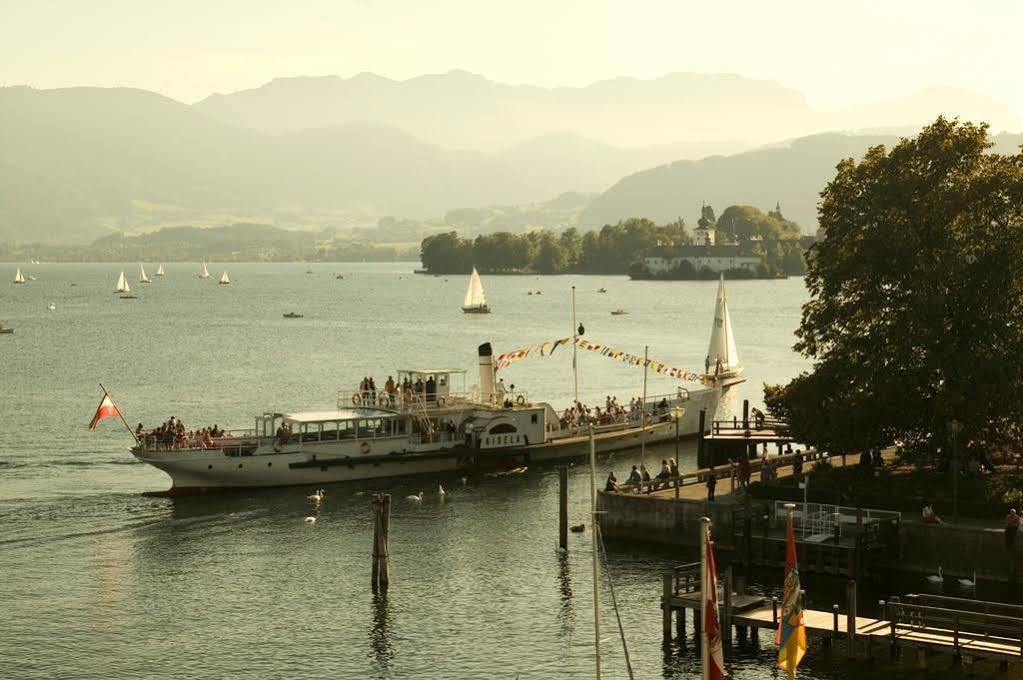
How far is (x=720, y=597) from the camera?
44.3 meters

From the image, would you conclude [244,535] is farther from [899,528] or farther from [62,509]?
[899,528]

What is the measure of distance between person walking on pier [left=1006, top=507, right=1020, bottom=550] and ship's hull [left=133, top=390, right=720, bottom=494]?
112ft

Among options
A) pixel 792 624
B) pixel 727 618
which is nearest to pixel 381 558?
pixel 727 618

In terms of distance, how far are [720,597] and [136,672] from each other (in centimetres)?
1862

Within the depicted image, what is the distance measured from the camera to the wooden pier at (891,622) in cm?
Answer: 3950

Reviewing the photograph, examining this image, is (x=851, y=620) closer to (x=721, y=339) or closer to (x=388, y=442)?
(x=388, y=442)

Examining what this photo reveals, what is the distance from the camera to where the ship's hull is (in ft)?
229

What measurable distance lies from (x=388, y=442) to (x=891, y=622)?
38.3 meters

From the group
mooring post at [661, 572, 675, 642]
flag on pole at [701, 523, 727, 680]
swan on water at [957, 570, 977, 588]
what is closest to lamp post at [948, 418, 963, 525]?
swan on water at [957, 570, 977, 588]

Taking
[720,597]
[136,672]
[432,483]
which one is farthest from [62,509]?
[720,597]

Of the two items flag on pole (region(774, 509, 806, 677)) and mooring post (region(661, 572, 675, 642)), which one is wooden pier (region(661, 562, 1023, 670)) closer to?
mooring post (region(661, 572, 675, 642))

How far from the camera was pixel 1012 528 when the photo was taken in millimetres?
48094

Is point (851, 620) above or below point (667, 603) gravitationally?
above

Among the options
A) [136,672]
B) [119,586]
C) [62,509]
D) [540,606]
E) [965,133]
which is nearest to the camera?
[136,672]
